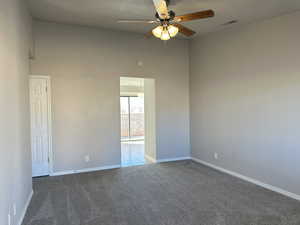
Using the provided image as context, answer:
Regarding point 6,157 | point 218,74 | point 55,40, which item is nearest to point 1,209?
point 6,157

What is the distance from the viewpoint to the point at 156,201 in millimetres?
3340

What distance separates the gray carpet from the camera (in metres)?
2.82

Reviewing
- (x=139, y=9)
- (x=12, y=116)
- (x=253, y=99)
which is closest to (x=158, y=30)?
(x=139, y=9)

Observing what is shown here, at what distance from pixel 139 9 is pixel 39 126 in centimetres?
294

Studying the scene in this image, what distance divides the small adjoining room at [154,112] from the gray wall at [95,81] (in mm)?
22

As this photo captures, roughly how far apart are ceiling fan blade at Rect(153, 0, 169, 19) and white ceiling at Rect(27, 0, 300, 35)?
85 cm

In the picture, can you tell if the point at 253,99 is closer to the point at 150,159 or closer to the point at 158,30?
the point at 158,30

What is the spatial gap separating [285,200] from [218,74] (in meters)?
2.70

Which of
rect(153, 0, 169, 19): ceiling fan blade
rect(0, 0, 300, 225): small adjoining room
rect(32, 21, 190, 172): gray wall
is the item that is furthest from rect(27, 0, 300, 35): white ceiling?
rect(153, 0, 169, 19): ceiling fan blade

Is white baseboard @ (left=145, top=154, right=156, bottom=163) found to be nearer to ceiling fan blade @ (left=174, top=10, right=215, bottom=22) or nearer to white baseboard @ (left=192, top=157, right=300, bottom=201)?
white baseboard @ (left=192, top=157, right=300, bottom=201)

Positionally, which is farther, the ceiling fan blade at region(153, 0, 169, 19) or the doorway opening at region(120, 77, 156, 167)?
the doorway opening at region(120, 77, 156, 167)

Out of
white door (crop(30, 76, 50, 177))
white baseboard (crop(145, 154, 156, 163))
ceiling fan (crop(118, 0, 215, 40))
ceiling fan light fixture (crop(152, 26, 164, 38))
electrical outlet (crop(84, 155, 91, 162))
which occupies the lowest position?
white baseboard (crop(145, 154, 156, 163))

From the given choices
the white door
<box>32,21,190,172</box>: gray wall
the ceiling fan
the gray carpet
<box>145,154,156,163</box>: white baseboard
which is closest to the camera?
the ceiling fan

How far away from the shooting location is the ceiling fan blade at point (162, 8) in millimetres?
2464
